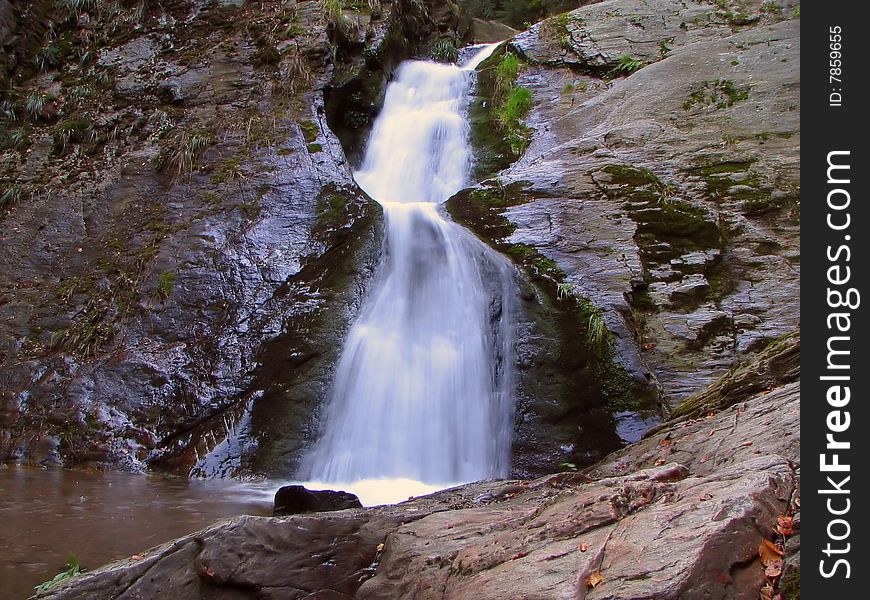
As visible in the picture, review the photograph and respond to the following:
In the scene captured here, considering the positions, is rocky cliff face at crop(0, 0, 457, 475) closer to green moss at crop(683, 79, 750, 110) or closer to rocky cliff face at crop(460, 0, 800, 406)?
rocky cliff face at crop(460, 0, 800, 406)

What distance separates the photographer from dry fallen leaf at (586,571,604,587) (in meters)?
2.07

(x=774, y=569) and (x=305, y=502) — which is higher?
(x=774, y=569)

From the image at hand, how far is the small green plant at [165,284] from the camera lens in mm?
7387

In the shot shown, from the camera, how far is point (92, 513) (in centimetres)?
449

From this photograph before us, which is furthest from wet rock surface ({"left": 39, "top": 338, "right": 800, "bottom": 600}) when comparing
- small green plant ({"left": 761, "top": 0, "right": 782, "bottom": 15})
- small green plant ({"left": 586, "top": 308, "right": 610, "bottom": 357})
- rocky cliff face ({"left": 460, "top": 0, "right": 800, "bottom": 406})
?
small green plant ({"left": 761, "top": 0, "right": 782, "bottom": 15})

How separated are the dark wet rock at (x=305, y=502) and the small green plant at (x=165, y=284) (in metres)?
3.87

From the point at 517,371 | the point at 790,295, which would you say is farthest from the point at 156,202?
the point at 790,295

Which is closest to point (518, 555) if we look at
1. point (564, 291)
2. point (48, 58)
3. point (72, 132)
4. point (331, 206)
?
point (564, 291)

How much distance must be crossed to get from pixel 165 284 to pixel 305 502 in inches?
164

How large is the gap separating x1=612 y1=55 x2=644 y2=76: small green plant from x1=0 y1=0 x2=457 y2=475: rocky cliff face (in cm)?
411

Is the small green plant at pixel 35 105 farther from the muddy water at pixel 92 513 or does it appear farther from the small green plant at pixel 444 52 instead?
the small green plant at pixel 444 52
